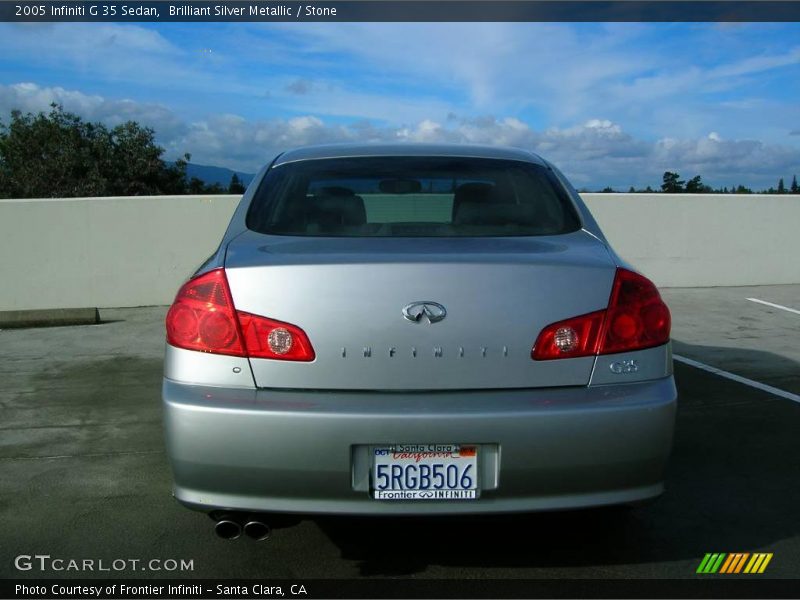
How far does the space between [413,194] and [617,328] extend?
55.9 inches

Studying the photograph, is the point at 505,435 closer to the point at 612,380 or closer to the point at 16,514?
the point at 612,380

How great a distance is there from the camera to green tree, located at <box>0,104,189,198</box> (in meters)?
32.7

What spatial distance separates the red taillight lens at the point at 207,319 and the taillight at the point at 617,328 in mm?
990

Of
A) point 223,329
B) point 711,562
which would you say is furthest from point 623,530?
point 223,329

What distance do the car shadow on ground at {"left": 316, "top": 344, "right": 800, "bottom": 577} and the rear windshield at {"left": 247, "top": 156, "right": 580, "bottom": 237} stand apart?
3.71 feet

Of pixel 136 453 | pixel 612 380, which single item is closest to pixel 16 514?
pixel 136 453

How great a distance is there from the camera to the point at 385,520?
271 cm

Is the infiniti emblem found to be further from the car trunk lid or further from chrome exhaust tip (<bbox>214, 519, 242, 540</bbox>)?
chrome exhaust tip (<bbox>214, 519, 242, 540</bbox>)

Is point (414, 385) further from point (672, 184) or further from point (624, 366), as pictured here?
point (672, 184)

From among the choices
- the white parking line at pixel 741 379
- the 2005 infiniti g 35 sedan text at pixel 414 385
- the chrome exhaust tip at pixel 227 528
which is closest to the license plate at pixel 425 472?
the 2005 infiniti g 35 sedan text at pixel 414 385

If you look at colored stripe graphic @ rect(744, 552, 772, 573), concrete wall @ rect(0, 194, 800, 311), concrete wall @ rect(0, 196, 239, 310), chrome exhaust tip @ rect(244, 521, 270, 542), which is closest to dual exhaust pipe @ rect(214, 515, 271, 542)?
chrome exhaust tip @ rect(244, 521, 270, 542)

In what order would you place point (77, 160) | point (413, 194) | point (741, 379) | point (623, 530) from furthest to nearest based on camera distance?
1. point (77, 160)
2. point (741, 379)
3. point (413, 194)
4. point (623, 530)

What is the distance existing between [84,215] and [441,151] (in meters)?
7.45

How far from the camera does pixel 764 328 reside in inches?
361
